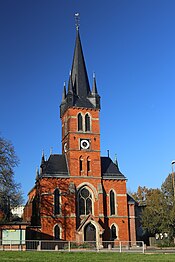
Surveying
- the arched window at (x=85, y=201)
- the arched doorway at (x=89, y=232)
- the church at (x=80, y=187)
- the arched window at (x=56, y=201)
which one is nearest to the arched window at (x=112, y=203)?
the church at (x=80, y=187)

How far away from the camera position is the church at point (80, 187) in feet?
169

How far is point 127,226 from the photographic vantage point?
54406 millimetres

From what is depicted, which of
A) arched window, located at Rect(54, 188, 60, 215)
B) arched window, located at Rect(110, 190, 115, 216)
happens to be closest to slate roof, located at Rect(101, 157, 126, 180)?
arched window, located at Rect(110, 190, 115, 216)

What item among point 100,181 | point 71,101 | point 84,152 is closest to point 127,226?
point 100,181

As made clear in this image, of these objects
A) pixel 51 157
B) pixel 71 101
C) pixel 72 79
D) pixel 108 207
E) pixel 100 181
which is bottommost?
pixel 108 207

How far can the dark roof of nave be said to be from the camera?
5419 cm

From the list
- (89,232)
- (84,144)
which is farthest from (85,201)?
(84,144)

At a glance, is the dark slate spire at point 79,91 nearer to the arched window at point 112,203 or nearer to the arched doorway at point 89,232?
the arched window at point 112,203

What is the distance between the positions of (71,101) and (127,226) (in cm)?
2035

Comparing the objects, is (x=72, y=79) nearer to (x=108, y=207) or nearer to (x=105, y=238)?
(x=108, y=207)

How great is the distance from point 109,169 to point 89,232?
10849 mm

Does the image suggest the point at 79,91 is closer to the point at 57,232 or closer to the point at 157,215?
the point at 57,232

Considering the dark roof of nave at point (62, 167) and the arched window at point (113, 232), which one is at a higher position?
the dark roof of nave at point (62, 167)

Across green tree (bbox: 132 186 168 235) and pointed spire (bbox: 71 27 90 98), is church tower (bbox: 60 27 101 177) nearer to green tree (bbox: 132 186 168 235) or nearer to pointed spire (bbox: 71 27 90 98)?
pointed spire (bbox: 71 27 90 98)
